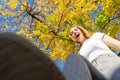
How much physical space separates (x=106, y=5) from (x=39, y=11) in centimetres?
238

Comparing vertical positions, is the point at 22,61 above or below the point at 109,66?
above

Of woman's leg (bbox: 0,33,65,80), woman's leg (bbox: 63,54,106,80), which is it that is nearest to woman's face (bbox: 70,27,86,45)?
woman's leg (bbox: 63,54,106,80)

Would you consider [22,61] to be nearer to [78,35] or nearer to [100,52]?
[100,52]

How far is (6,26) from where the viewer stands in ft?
29.2

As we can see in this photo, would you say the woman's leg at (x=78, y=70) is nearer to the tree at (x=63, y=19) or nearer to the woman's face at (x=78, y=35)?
the woman's face at (x=78, y=35)

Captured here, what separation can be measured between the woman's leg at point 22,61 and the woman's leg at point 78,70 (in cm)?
75

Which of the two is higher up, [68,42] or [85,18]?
[85,18]

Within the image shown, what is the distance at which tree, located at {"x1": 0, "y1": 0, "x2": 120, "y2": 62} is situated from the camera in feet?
23.4

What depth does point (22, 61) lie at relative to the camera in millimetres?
507

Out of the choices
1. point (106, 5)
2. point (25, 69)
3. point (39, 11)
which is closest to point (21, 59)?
point (25, 69)

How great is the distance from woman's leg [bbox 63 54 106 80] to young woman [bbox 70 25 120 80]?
22 cm

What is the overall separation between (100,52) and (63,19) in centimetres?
511

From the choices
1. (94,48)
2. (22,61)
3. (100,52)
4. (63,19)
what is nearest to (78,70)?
(22,61)

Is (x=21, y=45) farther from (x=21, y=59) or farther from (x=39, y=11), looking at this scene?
(x=39, y=11)
